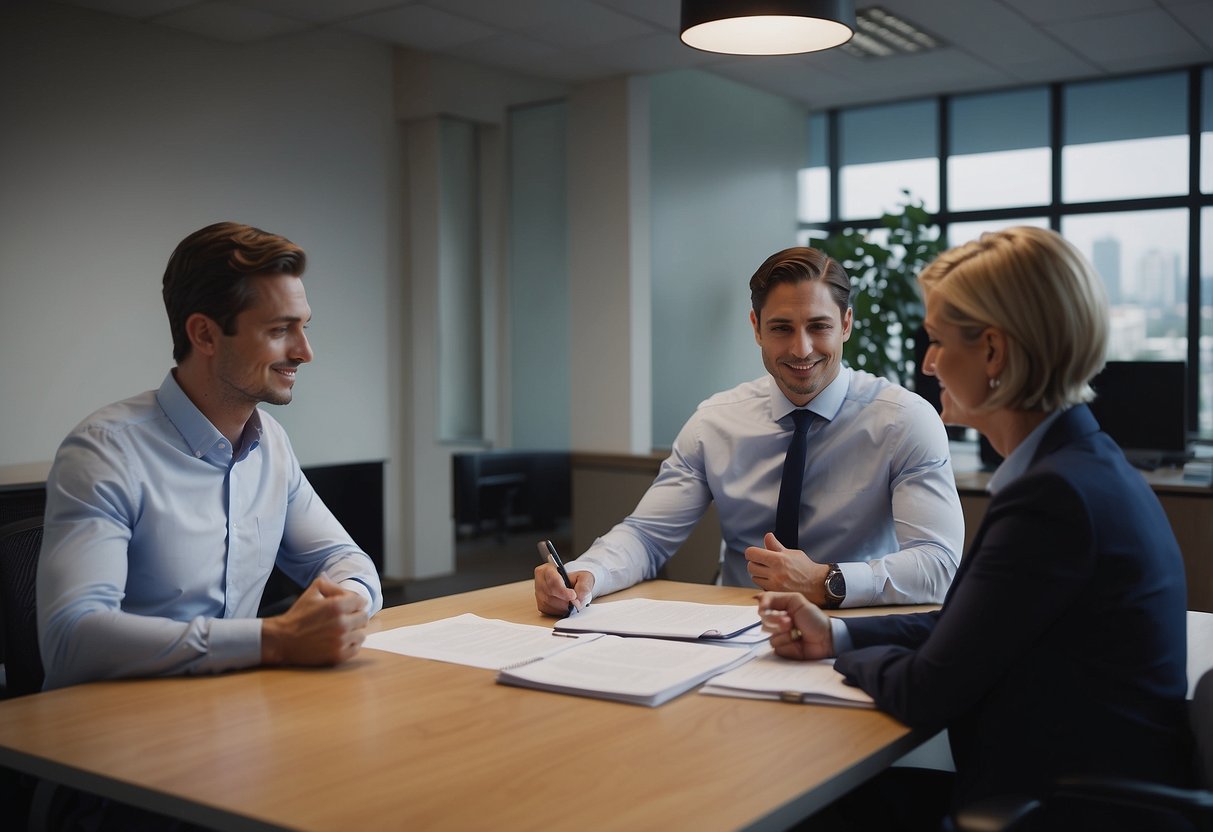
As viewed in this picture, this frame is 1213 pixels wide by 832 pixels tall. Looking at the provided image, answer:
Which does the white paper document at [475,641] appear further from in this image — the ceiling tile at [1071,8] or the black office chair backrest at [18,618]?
the ceiling tile at [1071,8]

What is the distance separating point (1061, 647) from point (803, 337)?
47.5 inches

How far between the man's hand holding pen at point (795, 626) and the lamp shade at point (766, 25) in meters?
1.31

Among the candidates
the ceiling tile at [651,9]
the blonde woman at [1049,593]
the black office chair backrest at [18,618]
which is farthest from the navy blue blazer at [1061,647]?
the ceiling tile at [651,9]

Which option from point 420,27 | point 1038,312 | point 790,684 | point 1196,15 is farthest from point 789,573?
point 1196,15

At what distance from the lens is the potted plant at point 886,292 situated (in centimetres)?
658

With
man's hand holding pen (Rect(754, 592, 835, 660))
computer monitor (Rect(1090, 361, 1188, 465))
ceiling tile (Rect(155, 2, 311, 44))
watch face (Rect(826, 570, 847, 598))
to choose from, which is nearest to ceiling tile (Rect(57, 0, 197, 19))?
ceiling tile (Rect(155, 2, 311, 44))

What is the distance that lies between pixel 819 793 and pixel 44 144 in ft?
15.2

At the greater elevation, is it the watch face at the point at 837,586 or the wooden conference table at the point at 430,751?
the watch face at the point at 837,586

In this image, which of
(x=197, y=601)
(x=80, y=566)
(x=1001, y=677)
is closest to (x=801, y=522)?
(x=1001, y=677)

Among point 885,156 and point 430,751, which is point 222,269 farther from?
point 885,156

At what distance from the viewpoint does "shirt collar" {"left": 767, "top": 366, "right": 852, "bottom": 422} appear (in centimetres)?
256

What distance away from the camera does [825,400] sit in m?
2.56

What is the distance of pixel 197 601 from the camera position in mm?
1909

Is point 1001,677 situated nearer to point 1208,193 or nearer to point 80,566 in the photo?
point 80,566
